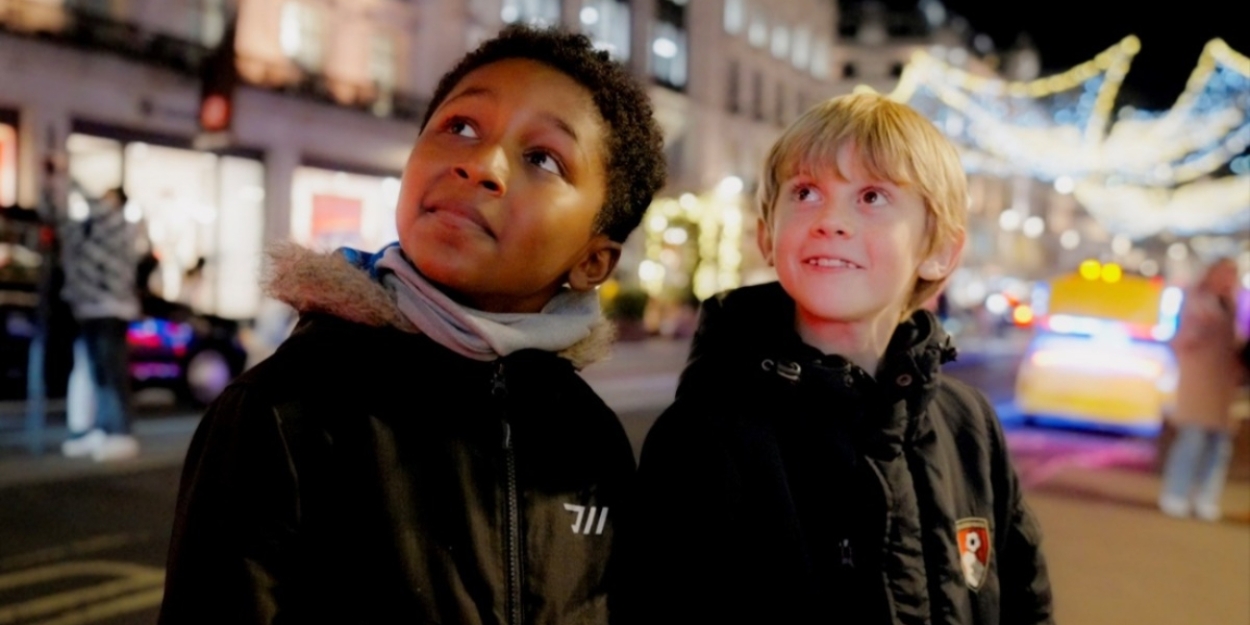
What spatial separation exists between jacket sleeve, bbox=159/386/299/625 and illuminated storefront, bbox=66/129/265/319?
16392mm

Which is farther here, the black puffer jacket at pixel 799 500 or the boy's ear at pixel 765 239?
the boy's ear at pixel 765 239

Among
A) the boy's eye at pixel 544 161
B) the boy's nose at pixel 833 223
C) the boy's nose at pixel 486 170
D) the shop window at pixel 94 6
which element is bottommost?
the boy's nose at pixel 833 223

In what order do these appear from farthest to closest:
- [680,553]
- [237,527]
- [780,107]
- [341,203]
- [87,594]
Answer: [780,107] → [341,203] → [87,594] → [680,553] → [237,527]

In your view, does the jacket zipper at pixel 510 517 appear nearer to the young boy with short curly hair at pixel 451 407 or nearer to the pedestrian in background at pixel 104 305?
the young boy with short curly hair at pixel 451 407

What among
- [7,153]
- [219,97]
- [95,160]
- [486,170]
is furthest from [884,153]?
[95,160]

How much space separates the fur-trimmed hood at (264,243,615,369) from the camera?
58.8 inches

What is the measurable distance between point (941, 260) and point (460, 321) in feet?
3.21

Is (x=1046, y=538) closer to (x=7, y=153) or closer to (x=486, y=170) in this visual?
(x=486, y=170)

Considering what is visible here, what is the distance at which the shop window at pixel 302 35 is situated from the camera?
67.3 feet

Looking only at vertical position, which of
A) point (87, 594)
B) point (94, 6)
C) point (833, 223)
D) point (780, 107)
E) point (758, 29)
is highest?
point (758, 29)

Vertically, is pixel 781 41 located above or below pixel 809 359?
above

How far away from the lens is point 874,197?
1.86 meters

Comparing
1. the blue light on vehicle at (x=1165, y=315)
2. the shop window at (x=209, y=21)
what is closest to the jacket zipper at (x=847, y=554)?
the blue light on vehicle at (x=1165, y=315)

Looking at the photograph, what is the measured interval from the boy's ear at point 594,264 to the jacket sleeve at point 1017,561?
2.80ft
